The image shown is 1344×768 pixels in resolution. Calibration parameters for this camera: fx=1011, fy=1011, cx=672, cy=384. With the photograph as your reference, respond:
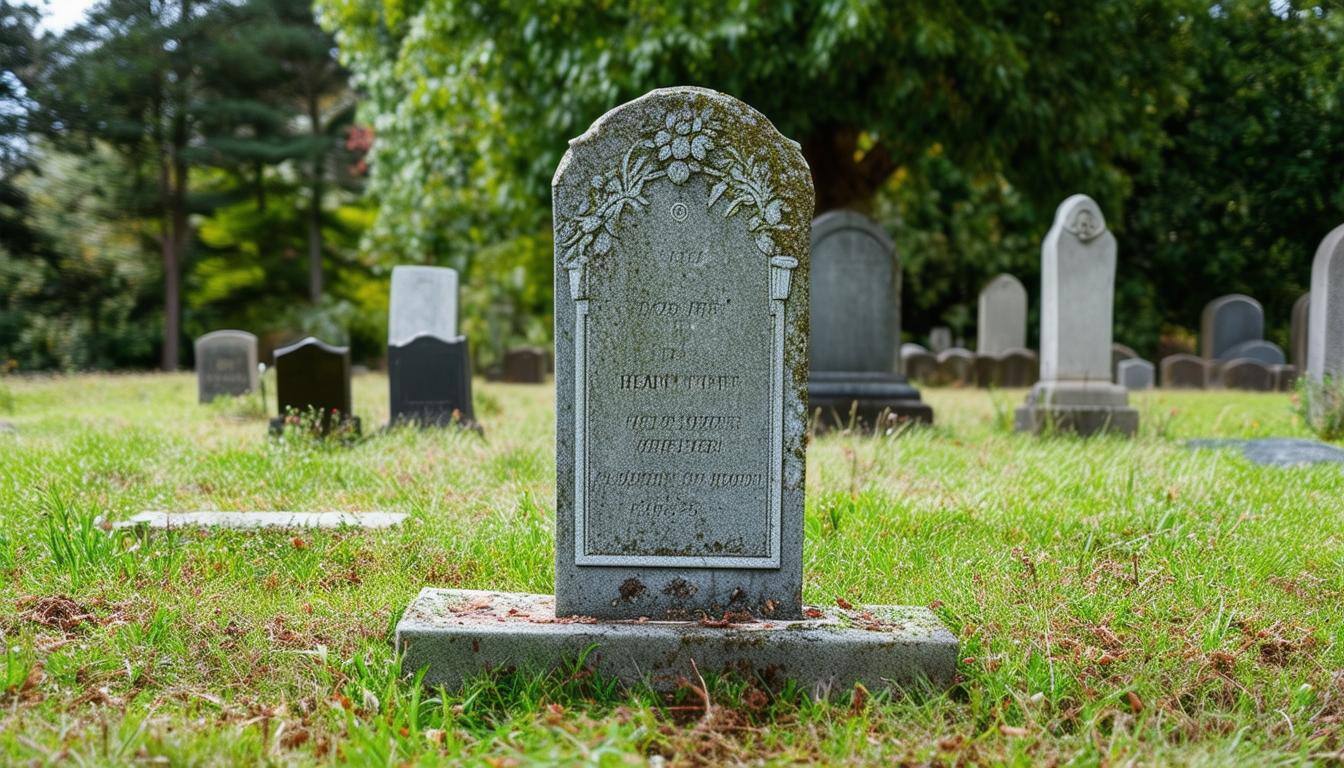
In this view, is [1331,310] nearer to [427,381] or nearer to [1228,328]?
[427,381]

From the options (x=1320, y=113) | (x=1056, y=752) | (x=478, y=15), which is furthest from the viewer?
(x=1320, y=113)

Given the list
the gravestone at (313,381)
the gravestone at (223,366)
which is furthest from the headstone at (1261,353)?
the gravestone at (223,366)

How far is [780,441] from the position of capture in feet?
11.4

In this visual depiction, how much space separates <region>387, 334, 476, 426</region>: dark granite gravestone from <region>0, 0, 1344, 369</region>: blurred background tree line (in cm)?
365

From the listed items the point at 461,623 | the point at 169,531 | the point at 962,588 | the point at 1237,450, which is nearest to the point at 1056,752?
the point at 962,588

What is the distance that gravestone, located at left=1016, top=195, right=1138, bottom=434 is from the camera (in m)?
9.26

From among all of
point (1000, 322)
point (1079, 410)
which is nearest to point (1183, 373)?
point (1000, 322)

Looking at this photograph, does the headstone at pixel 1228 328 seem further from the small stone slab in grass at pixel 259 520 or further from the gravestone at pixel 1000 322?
the small stone slab in grass at pixel 259 520

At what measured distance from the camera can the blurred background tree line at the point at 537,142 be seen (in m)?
11.6

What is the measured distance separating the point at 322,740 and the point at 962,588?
2.45 metres

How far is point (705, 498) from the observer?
351 cm

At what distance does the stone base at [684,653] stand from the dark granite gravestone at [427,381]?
6264 mm

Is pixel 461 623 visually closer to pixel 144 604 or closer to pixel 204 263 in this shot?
pixel 144 604

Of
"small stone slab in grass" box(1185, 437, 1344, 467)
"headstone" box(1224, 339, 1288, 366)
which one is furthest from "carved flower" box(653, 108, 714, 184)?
"headstone" box(1224, 339, 1288, 366)
